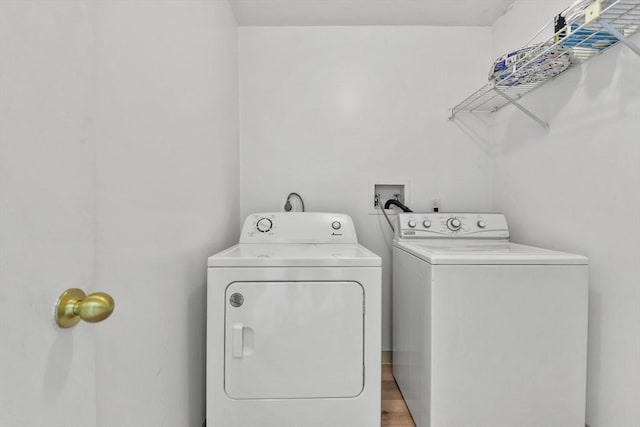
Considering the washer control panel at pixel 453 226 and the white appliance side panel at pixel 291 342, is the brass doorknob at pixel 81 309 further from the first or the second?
the washer control panel at pixel 453 226

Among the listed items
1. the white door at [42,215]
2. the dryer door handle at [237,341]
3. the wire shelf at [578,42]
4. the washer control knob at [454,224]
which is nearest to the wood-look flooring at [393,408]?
the dryer door handle at [237,341]

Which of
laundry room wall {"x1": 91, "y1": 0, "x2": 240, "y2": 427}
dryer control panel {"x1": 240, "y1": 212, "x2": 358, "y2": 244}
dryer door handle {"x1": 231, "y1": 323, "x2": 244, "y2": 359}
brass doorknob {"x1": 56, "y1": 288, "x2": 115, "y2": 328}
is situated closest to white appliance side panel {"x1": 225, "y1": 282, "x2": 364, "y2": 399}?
dryer door handle {"x1": 231, "y1": 323, "x2": 244, "y2": 359}

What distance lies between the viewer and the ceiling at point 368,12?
176cm

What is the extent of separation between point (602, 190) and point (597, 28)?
0.58 meters

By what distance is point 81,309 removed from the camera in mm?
423

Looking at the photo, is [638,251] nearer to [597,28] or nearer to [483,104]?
[597,28]

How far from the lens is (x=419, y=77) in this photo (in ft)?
6.49

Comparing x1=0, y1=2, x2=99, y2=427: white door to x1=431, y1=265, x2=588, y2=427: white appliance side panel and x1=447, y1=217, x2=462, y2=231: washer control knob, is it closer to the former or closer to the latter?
x1=431, y1=265, x2=588, y2=427: white appliance side panel

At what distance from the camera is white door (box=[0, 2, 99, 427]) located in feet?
1.14

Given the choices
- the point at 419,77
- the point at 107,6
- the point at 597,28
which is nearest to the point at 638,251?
the point at 597,28

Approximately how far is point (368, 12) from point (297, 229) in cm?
139

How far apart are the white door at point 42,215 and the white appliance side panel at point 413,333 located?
1057 millimetres

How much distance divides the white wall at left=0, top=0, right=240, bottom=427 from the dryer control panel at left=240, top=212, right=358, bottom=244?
17 cm

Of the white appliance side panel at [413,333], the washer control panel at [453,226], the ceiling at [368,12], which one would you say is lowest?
the white appliance side panel at [413,333]
